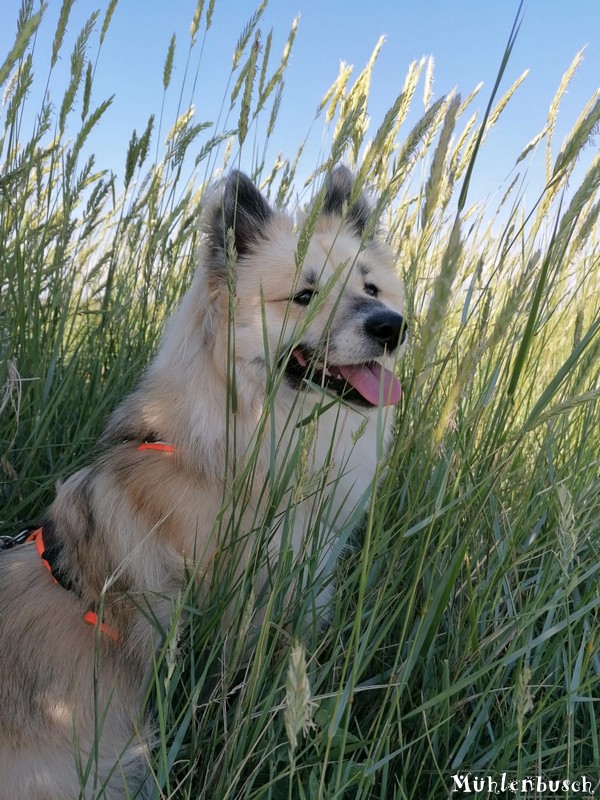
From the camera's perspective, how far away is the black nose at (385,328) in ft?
6.16

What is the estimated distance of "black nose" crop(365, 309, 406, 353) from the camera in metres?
1.88

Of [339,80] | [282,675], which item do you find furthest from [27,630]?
[339,80]

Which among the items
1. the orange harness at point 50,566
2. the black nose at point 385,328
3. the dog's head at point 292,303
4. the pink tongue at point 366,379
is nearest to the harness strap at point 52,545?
the orange harness at point 50,566

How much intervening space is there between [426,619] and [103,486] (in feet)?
3.31

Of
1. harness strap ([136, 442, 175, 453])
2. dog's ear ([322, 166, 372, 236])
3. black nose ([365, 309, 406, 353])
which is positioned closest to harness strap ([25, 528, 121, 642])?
harness strap ([136, 442, 175, 453])

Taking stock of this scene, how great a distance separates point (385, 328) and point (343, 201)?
686 millimetres

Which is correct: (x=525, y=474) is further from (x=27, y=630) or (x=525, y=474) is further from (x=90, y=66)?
(x=90, y=66)

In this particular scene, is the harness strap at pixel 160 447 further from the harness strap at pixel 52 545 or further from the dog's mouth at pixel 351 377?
the dog's mouth at pixel 351 377

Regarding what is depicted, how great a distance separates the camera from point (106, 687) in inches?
59.1

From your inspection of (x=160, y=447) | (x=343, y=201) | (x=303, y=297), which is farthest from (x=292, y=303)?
(x=343, y=201)

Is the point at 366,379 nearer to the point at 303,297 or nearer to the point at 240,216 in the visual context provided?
the point at 303,297

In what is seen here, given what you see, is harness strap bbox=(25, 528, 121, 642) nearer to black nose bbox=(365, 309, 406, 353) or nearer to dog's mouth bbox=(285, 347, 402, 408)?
dog's mouth bbox=(285, 347, 402, 408)

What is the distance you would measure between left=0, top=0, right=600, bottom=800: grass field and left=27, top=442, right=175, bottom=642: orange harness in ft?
0.74

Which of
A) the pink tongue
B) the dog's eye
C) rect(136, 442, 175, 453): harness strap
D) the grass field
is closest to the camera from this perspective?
the grass field
